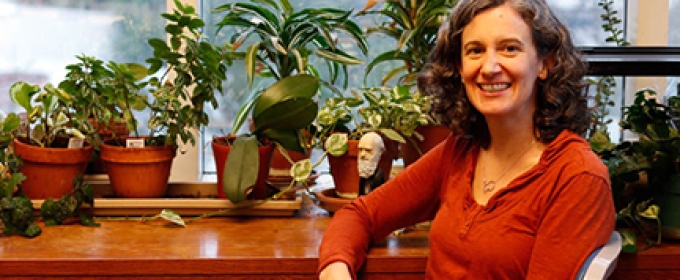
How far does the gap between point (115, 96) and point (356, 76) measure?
0.88 meters

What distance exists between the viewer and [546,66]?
57.2 inches

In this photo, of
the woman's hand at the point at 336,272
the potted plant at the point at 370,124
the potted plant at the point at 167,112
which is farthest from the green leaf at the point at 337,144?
the woman's hand at the point at 336,272

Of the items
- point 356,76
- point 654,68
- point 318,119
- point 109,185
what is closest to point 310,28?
point 318,119

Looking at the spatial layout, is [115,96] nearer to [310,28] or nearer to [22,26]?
[310,28]

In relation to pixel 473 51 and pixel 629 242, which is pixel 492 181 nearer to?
pixel 473 51

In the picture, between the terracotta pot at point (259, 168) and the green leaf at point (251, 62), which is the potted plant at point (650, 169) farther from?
the green leaf at point (251, 62)

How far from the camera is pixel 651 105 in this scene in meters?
1.71

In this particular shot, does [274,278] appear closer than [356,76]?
Yes

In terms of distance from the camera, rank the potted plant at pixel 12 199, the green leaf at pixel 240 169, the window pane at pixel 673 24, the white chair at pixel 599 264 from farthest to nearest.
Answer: the window pane at pixel 673 24, the green leaf at pixel 240 169, the potted plant at pixel 12 199, the white chair at pixel 599 264

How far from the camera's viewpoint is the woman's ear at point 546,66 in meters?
1.45

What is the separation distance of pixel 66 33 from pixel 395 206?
58.3 inches

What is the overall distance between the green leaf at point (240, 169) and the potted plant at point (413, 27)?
0.51 m

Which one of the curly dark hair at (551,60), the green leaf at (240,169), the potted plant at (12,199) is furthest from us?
the green leaf at (240,169)

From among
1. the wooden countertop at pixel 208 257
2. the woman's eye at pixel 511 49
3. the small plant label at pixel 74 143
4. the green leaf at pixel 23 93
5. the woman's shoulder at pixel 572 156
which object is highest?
the woman's eye at pixel 511 49
